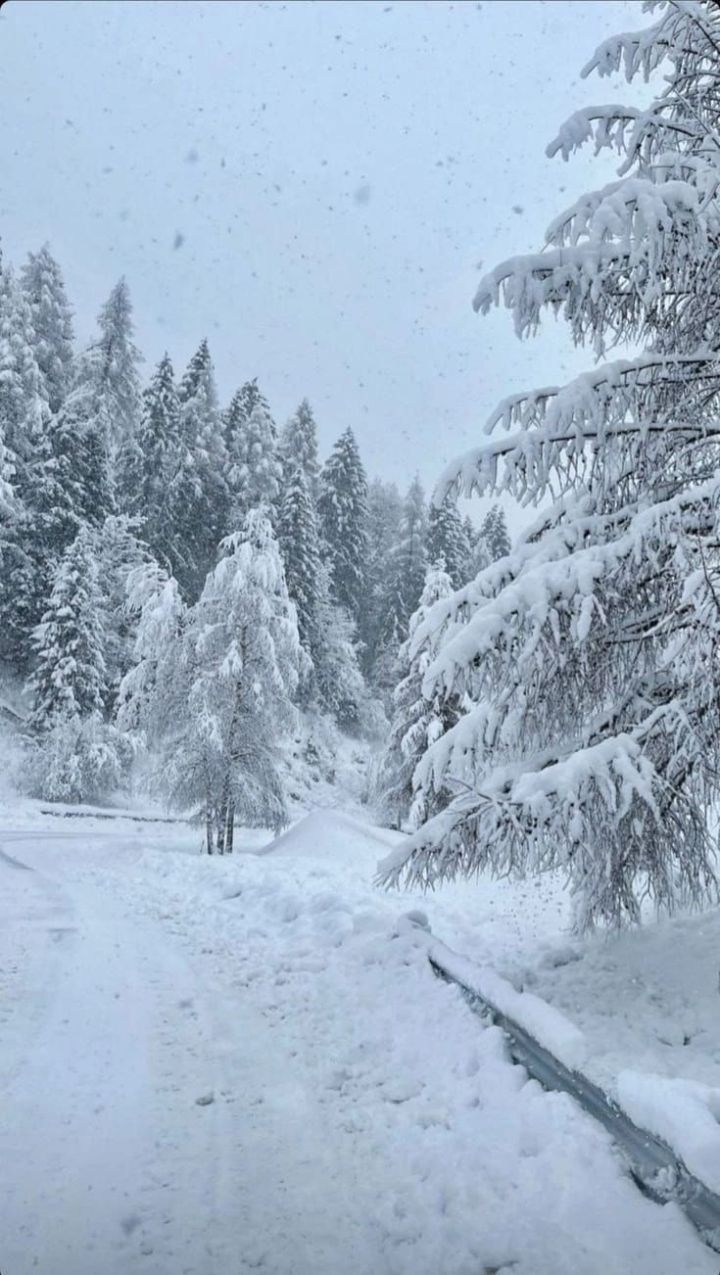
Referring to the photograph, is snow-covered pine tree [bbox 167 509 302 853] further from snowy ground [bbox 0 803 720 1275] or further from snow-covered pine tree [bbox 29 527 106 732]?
snowy ground [bbox 0 803 720 1275]

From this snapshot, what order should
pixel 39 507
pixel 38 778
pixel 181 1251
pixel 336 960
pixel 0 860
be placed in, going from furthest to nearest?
pixel 39 507 < pixel 38 778 < pixel 0 860 < pixel 336 960 < pixel 181 1251

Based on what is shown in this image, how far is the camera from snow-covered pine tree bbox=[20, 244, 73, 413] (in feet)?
108

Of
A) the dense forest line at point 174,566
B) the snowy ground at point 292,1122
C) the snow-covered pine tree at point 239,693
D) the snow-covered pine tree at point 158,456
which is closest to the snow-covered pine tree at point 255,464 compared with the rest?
the dense forest line at point 174,566

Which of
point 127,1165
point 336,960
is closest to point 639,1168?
point 127,1165

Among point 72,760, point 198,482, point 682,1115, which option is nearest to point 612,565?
point 682,1115

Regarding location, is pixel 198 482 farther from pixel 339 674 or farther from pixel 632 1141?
pixel 632 1141

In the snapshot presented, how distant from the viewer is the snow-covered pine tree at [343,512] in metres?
38.5

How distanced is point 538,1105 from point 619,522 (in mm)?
4454

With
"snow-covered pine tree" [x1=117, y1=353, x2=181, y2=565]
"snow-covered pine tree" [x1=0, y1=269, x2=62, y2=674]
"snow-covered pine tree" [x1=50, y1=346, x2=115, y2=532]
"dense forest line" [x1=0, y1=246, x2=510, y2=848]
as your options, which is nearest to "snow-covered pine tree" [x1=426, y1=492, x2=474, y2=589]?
"dense forest line" [x1=0, y1=246, x2=510, y2=848]

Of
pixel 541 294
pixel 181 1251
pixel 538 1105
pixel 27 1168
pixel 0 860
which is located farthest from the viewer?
pixel 0 860

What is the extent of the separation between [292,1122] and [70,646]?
2657cm

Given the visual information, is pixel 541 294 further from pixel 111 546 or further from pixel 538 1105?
pixel 111 546

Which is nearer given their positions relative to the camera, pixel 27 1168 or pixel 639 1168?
pixel 639 1168

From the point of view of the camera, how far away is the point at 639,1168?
289cm
